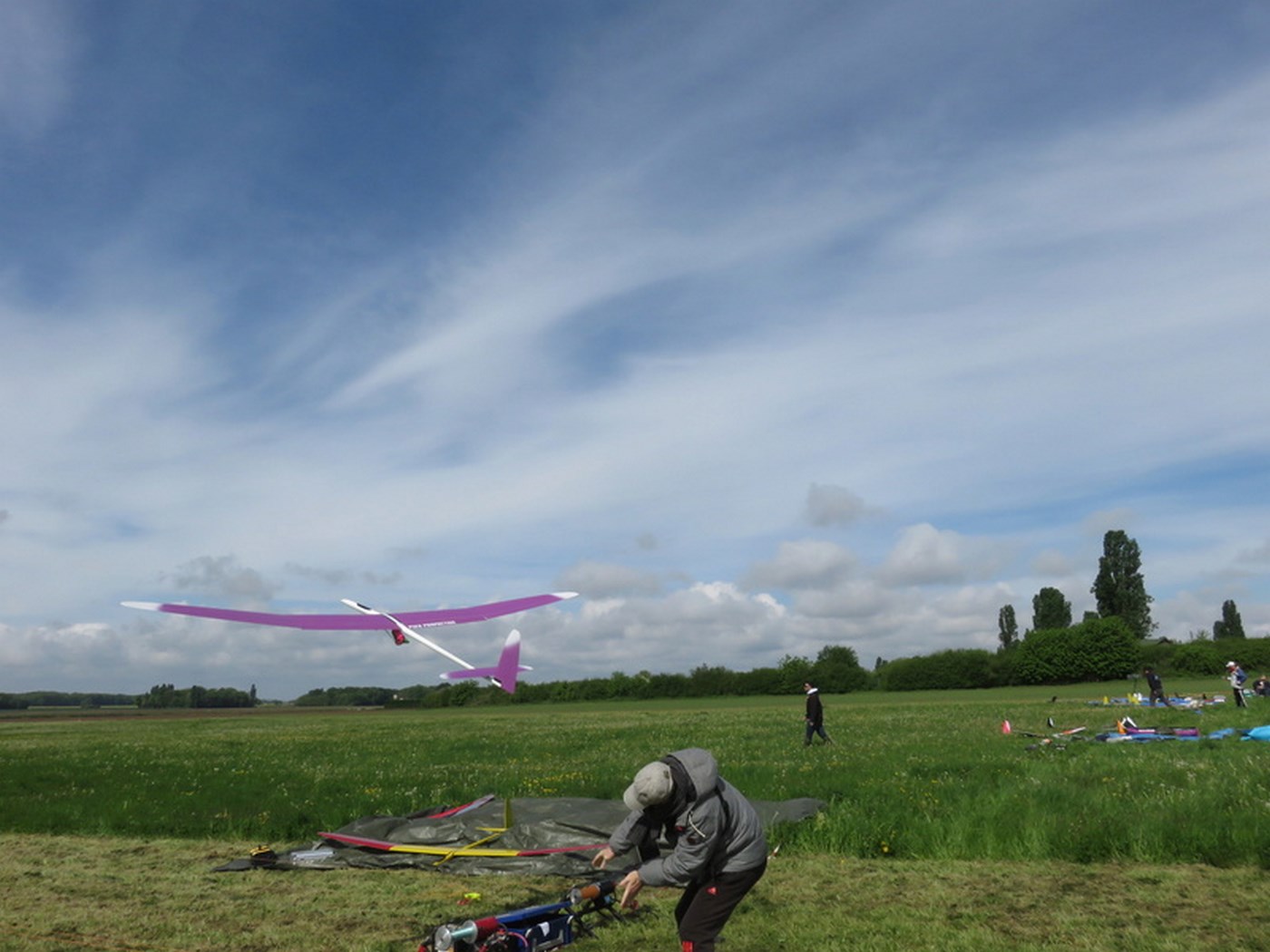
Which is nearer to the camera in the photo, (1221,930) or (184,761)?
(1221,930)

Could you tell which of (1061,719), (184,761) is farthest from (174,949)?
(1061,719)

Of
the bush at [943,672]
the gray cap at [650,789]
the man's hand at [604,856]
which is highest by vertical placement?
the gray cap at [650,789]

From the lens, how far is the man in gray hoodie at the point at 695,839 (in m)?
6.32

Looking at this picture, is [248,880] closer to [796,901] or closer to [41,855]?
[41,855]

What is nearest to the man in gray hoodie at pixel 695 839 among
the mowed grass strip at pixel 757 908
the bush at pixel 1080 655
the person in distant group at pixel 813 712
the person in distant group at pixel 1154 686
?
the mowed grass strip at pixel 757 908

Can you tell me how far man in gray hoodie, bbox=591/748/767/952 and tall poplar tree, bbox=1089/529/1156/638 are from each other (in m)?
144

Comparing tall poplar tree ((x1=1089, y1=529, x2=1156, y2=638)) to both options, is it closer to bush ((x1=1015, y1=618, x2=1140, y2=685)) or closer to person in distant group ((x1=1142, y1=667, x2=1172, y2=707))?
bush ((x1=1015, y1=618, x2=1140, y2=685))

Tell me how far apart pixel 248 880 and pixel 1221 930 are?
37.7ft

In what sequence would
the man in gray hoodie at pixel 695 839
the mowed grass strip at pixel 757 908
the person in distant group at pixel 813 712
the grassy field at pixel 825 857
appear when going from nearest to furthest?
1. the man in gray hoodie at pixel 695 839
2. the mowed grass strip at pixel 757 908
3. the grassy field at pixel 825 857
4. the person in distant group at pixel 813 712

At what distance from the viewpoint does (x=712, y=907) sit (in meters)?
6.64

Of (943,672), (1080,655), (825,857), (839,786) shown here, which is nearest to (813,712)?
(839,786)

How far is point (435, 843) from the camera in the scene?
43.4 feet

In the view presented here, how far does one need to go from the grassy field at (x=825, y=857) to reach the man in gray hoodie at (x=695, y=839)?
8.21 ft

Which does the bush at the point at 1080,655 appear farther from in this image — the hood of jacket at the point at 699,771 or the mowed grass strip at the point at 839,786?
the hood of jacket at the point at 699,771
